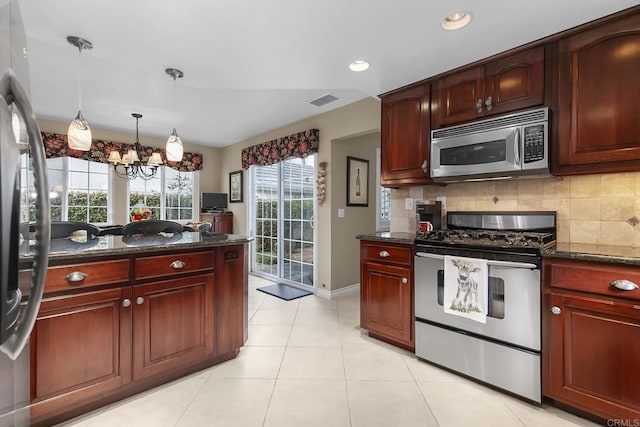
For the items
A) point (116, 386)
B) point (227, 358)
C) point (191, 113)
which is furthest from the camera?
point (191, 113)

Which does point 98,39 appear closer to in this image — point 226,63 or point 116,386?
point 226,63

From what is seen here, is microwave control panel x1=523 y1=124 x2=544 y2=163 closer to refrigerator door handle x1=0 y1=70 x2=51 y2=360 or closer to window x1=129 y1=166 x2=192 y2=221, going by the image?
refrigerator door handle x1=0 y1=70 x2=51 y2=360

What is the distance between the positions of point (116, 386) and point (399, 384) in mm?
1707

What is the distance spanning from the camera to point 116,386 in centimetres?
162

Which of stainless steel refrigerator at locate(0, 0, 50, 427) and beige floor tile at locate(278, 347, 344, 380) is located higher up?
stainless steel refrigerator at locate(0, 0, 50, 427)

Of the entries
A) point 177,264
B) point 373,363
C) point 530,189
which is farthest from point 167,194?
point 530,189

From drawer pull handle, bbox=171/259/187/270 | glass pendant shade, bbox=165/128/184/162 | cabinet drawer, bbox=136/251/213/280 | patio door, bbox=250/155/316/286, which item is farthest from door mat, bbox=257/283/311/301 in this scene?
glass pendant shade, bbox=165/128/184/162

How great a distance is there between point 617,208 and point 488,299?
3.32ft

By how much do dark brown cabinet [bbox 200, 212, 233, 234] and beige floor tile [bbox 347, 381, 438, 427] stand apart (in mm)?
4284

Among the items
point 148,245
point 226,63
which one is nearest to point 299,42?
point 226,63

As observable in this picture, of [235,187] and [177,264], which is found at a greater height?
[235,187]

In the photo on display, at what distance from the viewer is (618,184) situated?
72.2 inches

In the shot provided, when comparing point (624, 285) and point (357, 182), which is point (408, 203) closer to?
point (357, 182)

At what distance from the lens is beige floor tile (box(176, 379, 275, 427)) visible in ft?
5.07
